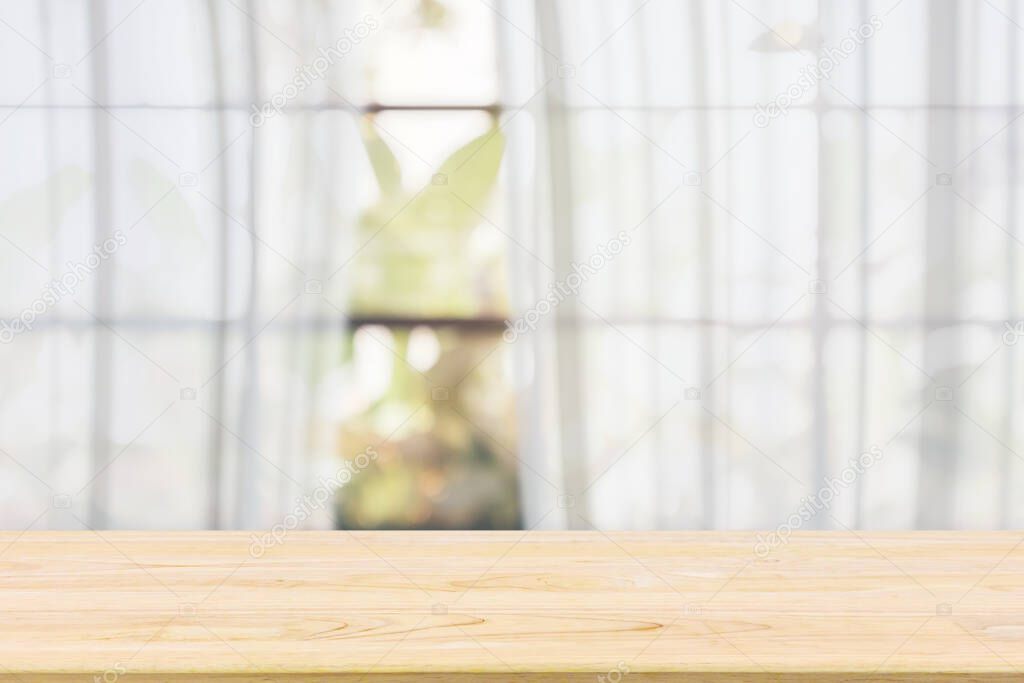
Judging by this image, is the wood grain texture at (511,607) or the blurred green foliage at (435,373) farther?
the blurred green foliage at (435,373)

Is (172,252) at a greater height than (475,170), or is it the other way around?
(475,170)

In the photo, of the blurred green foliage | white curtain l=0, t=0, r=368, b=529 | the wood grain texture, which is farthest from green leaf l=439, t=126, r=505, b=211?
the wood grain texture

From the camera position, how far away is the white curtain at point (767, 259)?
4.59 ft

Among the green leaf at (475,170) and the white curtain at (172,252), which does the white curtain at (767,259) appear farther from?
the white curtain at (172,252)

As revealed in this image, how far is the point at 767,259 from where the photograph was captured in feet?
4.62

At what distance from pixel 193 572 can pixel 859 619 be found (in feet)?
2.80

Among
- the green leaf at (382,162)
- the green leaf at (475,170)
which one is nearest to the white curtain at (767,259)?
the green leaf at (475,170)

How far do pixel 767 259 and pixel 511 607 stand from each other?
82cm

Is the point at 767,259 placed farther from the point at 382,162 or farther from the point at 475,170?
the point at 382,162

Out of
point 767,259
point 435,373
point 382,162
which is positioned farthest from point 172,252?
point 767,259

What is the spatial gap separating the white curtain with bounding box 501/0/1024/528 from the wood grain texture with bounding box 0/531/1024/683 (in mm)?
228

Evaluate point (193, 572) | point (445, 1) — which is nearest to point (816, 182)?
point (445, 1)

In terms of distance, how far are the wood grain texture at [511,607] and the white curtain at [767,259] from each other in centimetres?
23

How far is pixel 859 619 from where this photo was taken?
90 centimetres
